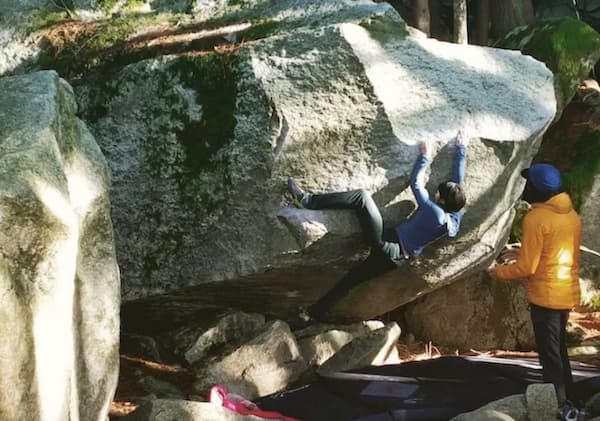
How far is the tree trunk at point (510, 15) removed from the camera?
12.5 metres

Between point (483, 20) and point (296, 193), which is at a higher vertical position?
point (483, 20)

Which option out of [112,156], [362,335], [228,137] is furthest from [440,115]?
[112,156]

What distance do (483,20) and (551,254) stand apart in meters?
8.39

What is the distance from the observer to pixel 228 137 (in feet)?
20.6

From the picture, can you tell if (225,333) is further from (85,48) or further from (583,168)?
Answer: (583,168)

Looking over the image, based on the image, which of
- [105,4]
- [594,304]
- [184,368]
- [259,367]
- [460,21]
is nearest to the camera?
[259,367]

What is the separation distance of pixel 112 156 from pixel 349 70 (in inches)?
89.2

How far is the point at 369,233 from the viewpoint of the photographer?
6.28 metres

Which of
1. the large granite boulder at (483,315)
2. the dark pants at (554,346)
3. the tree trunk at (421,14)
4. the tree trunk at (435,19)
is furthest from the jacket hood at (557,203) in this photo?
the tree trunk at (435,19)

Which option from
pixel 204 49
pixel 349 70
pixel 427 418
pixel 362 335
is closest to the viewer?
pixel 427 418

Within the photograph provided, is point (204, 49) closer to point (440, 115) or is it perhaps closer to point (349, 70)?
point (349, 70)

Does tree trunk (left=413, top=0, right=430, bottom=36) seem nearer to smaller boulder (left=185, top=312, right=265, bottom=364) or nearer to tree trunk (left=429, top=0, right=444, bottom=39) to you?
tree trunk (left=429, top=0, right=444, bottom=39)

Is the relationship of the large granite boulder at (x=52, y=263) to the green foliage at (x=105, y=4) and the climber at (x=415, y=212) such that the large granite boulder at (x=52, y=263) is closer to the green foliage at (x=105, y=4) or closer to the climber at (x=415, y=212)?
the climber at (x=415, y=212)

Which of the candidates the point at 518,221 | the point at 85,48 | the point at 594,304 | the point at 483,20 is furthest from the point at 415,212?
the point at 483,20
